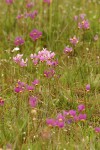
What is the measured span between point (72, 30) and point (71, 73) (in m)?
1.14

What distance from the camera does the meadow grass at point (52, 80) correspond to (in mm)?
3205

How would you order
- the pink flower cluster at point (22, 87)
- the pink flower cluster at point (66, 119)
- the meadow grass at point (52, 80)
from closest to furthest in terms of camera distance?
the pink flower cluster at point (66, 119) → the meadow grass at point (52, 80) → the pink flower cluster at point (22, 87)

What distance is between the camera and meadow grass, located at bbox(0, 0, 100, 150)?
3.21m

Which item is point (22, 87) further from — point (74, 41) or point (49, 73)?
point (74, 41)

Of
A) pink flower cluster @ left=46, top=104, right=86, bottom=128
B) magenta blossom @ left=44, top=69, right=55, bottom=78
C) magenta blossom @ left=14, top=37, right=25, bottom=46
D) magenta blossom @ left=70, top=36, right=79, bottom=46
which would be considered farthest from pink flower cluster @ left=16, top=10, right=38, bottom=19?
pink flower cluster @ left=46, top=104, right=86, bottom=128

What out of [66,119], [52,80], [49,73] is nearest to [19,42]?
[52,80]

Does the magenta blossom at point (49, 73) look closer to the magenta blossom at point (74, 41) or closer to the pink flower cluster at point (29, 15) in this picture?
the magenta blossom at point (74, 41)

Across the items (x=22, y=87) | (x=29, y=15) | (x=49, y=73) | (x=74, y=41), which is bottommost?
(x=22, y=87)

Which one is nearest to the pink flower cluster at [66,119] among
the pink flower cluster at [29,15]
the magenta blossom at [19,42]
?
the magenta blossom at [19,42]

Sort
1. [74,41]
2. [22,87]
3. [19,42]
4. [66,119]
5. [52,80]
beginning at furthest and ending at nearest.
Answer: [19,42] → [74,41] → [52,80] → [22,87] → [66,119]

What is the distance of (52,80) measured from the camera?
399 centimetres

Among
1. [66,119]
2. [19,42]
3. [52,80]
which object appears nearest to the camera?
[66,119]

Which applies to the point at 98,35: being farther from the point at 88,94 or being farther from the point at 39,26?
the point at 88,94

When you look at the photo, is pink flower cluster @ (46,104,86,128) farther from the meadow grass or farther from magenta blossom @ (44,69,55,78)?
magenta blossom @ (44,69,55,78)
